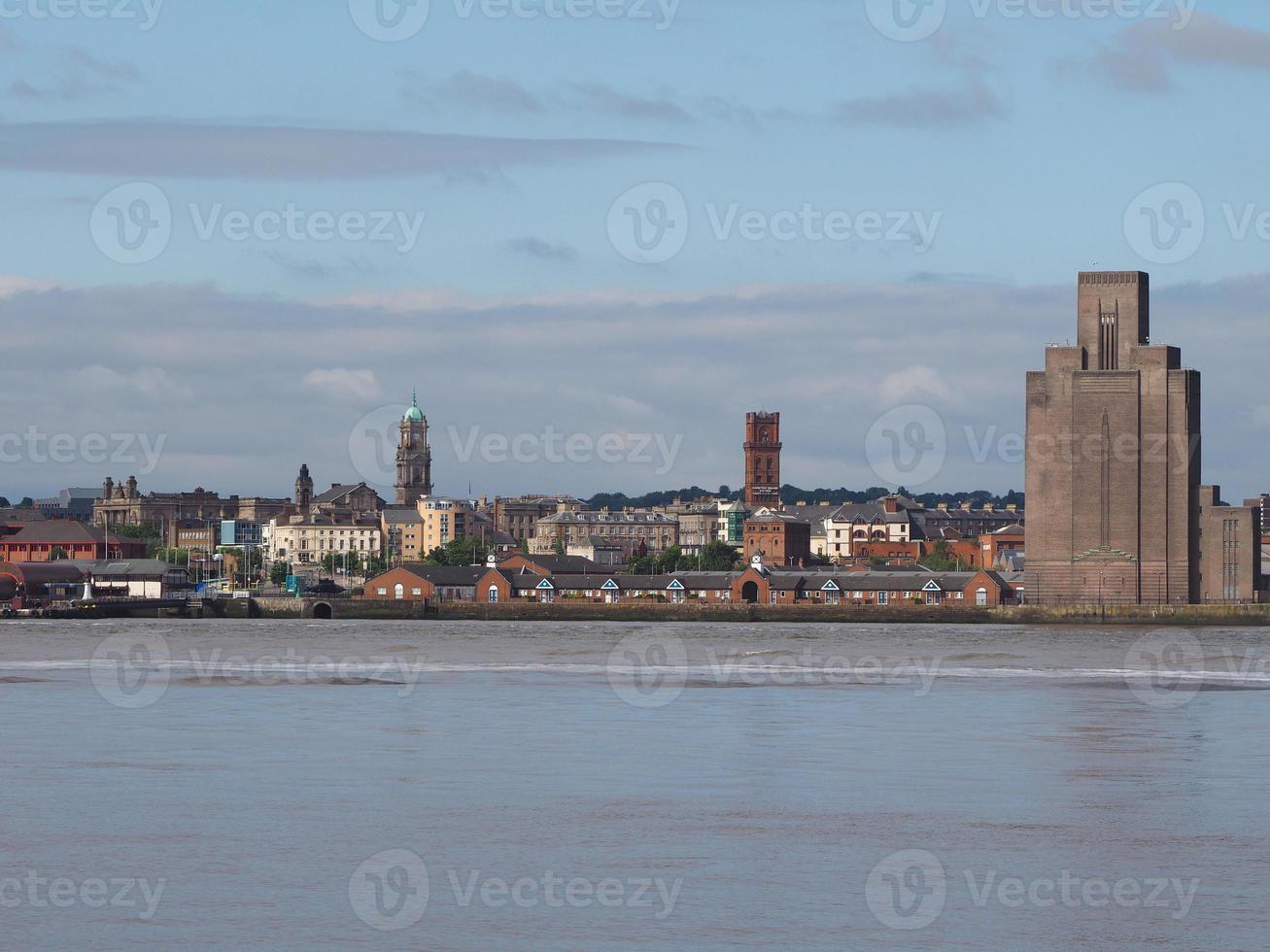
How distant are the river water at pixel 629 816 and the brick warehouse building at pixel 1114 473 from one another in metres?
93.2

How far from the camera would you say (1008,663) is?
76375 millimetres

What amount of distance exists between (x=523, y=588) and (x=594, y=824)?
141634mm

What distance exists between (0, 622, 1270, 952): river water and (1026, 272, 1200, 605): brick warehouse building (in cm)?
9316

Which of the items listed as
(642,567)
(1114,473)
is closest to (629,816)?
(1114,473)

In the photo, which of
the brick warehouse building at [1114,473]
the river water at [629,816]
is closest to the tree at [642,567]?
the brick warehouse building at [1114,473]

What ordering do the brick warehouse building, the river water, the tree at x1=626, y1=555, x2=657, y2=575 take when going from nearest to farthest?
1. the river water
2. the brick warehouse building
3. the tree at x1=626, y1=555, x2=657, y2=575

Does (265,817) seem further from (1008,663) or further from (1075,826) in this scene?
(1008,663)

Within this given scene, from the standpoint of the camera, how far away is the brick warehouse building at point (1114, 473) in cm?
14888

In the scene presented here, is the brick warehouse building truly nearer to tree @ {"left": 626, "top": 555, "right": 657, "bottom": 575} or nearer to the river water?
tree @ {"left": 626, "top": 555, "right": 657, "bottom": 575}

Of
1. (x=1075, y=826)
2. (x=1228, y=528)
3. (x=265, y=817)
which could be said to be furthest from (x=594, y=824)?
(x=1228, y=528)

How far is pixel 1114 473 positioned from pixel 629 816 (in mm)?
126797

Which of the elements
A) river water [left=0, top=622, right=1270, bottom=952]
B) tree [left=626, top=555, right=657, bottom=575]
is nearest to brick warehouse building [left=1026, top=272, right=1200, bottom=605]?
tree [left=626, top=555, right=657, bottom=575]

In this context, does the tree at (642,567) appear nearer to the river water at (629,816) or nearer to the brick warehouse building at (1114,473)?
the brick warehouse building at (1114,473)

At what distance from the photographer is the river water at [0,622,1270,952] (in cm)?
2161
